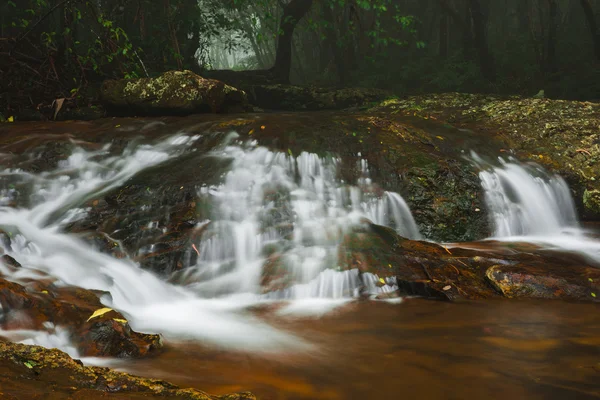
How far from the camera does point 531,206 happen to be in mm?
6426

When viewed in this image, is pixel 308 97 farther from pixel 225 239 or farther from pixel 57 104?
pixel 225 239

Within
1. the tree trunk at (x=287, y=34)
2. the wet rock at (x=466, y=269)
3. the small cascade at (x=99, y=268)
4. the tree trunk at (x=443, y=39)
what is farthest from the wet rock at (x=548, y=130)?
the tree trunk at (x=443, y=39)

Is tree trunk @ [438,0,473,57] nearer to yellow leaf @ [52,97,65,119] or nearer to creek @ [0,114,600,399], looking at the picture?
creek @ [0,114,600,399]

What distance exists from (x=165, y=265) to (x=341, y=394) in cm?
270

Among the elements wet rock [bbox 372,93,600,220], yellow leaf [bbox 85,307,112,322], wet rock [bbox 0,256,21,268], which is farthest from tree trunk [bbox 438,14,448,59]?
yellow leaf [bbox 85,307,112,322]

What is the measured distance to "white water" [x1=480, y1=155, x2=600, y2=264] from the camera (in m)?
5.98

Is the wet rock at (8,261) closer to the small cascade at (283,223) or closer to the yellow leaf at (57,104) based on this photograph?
the small cascade at (283,223)

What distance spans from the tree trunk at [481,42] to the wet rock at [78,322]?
50.8ft

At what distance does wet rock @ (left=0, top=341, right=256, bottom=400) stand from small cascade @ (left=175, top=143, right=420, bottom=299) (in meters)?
2.27

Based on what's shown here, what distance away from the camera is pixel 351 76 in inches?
805

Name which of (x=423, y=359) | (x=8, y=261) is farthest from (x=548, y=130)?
(x=8, y=261)

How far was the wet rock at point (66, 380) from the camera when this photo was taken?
170cm

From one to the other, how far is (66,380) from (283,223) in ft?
11.6

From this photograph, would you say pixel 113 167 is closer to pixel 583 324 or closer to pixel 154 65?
pixel 583 324
